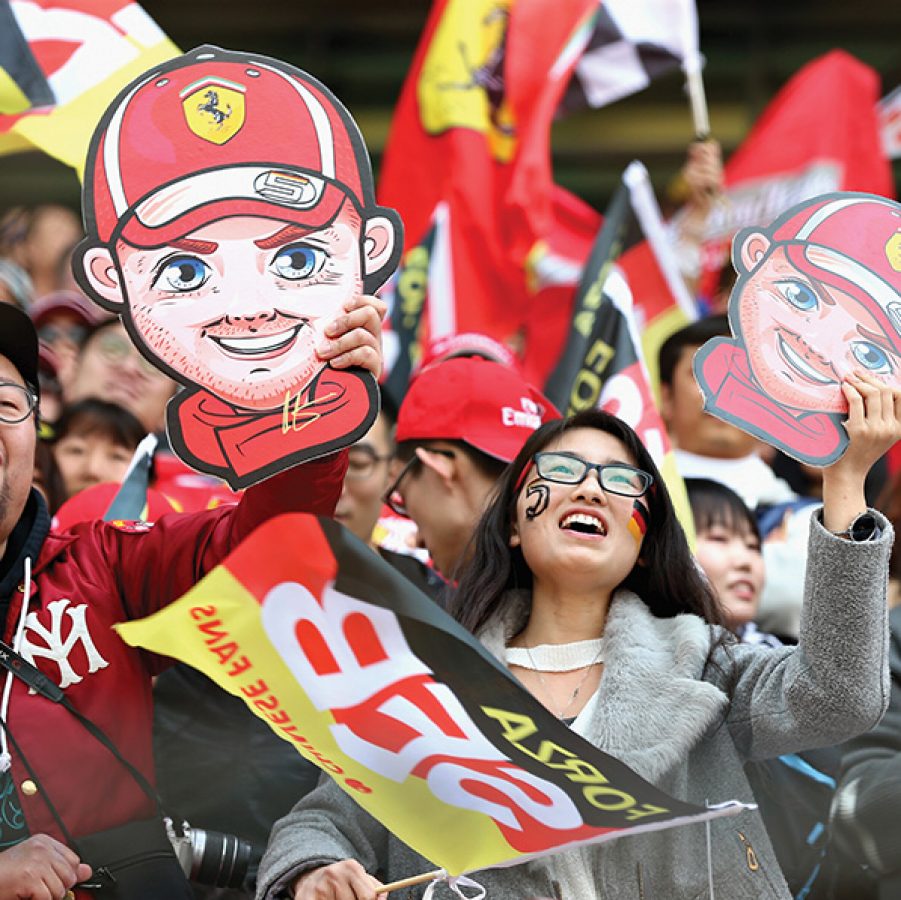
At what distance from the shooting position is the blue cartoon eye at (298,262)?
2.74 m

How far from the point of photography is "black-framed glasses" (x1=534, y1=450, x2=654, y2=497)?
2891 millimetres

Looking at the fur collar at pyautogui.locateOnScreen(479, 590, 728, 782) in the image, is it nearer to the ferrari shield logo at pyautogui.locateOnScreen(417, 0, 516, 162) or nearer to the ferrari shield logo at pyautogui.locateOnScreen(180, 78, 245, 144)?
the ferrari shield logo at pyautogui.locateOnScreen(180, 78, 245, 144)

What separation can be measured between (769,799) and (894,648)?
0.41 meters

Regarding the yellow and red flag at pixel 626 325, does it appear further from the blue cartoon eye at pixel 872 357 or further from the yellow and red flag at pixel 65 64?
the yellow and red flag at pixel 65 64

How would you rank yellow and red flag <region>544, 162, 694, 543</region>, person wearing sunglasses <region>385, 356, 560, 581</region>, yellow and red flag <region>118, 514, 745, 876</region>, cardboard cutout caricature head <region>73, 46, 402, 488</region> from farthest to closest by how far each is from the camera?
1. yellow and red flag <region>544, 162, 694, 543</region>
2. person wearing sunglasses <region>385, 356, 560, 581</region>
3. cardboard cutout caricature head <region>73, 46, 402, 488</region>
4. yellow and red flag <region>118, 514, 745, 876</region>

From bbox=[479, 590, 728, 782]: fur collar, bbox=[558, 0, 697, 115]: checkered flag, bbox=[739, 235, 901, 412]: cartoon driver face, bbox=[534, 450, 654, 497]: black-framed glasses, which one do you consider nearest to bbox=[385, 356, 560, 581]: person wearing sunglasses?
bbox=[534, 450, 654, 497]: black-framed glasses

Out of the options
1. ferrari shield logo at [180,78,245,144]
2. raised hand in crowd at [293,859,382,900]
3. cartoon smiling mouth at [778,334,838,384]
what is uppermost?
ferrari shield logo at [180,78,245,144]

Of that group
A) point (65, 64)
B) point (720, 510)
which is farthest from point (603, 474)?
point (65, 64)

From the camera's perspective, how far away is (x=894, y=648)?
3.42m

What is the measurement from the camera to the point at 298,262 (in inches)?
108

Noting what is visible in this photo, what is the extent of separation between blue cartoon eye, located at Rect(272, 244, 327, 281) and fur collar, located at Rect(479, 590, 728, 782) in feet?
2.27

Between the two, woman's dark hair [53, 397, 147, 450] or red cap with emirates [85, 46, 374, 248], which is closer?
red cap with emirates [85, 46, 374, 248]

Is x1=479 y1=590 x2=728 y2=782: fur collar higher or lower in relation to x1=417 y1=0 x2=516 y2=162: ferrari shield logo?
lower

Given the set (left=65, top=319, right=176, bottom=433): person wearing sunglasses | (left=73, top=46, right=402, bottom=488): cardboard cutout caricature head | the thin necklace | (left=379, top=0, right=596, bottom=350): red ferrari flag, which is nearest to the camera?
(left=73, top=46, right=402, bottom=488): cardboard cutout caricature head
